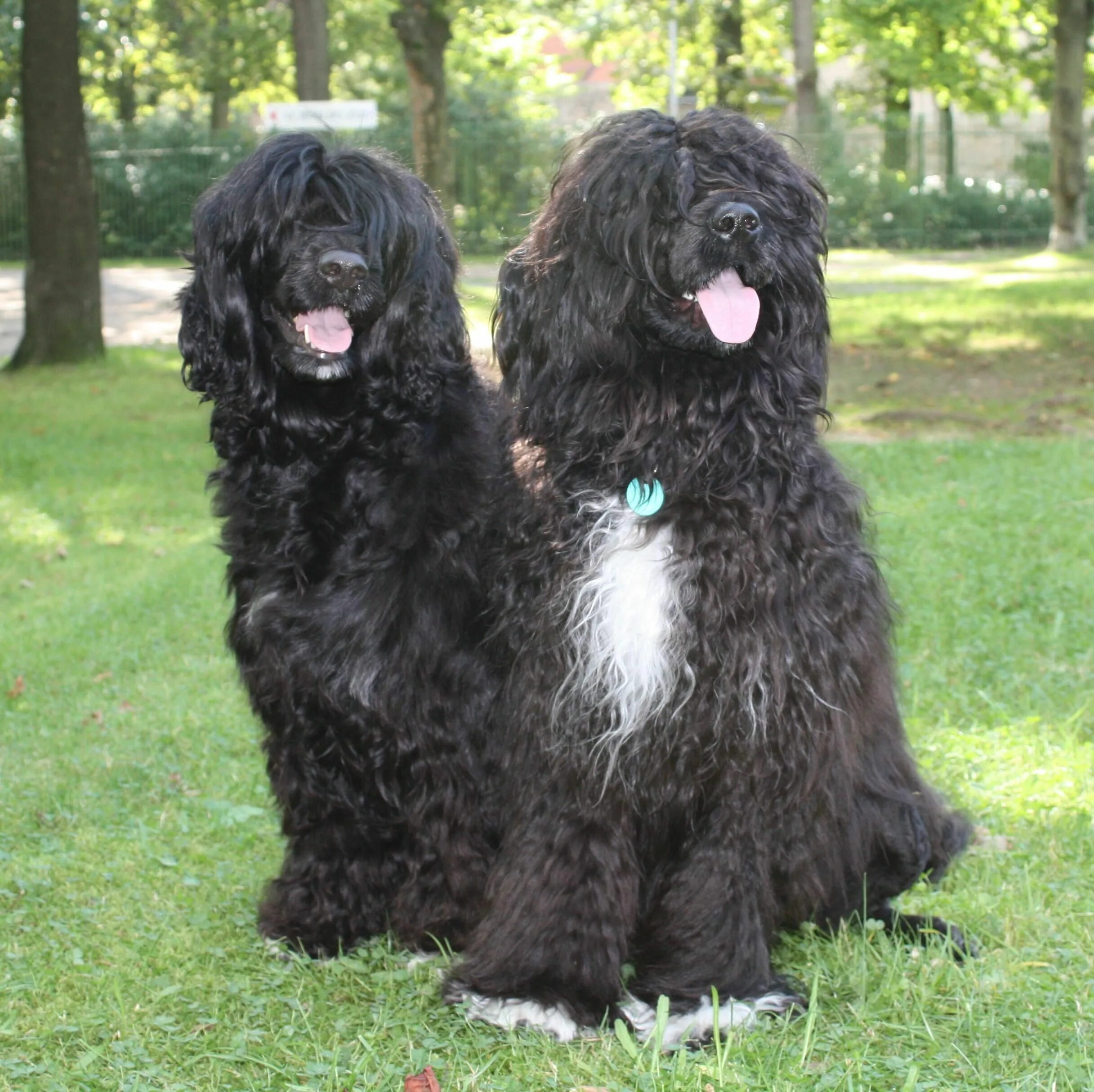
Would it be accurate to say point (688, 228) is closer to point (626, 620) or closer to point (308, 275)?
point (626, 620)

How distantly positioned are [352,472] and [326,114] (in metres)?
8.65

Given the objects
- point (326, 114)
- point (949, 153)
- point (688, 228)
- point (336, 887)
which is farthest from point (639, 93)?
point (688, 228)

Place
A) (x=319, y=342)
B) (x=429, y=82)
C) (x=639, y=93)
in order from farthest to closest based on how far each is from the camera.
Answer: (x=639, y=93) → (x=429, y=82) → (x=319, y=342)

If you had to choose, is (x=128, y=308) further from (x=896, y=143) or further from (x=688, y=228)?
(x=688, y=228)

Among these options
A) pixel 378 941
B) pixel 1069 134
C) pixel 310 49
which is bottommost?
pixel 378 941

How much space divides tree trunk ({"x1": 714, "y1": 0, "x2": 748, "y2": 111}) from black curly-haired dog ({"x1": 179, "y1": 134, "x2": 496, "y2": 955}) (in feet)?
88.6

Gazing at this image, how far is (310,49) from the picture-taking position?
13.4 m

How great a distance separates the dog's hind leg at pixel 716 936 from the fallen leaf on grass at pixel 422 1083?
48 centimetres

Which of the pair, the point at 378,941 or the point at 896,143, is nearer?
the point at 378,941

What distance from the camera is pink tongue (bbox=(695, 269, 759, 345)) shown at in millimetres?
2775

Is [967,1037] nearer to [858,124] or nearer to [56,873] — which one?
[56,873]

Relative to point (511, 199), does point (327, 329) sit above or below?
below

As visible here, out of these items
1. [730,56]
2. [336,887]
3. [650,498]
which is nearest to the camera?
[650,498]

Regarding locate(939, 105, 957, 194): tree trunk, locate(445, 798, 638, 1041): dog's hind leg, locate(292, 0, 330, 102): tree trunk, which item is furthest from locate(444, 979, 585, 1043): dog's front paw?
locate(939, 105, 957, 194): tree trunk
